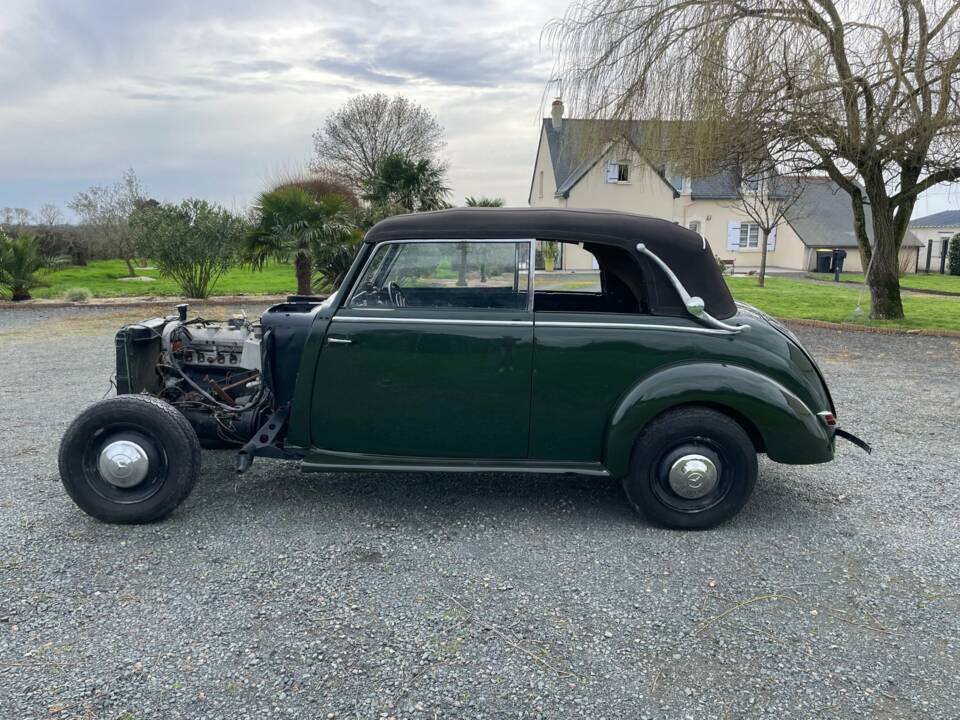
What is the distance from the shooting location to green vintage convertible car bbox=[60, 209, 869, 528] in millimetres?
3719

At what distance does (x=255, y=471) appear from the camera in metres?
4.73

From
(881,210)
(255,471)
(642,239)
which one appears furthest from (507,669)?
(881,210)

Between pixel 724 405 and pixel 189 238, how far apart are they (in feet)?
49.2

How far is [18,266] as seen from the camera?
16188mm

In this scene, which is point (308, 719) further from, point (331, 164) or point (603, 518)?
point (331, 164)

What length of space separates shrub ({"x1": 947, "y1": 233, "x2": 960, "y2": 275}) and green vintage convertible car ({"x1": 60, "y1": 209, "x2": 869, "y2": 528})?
3329 cm

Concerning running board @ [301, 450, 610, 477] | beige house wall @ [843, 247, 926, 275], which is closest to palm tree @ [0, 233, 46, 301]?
running board @ [301, 450, 610, 477]

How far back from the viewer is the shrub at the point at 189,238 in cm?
1589

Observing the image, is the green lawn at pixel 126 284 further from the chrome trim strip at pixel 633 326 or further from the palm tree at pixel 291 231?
the chrome trim strip at pixel 633 326

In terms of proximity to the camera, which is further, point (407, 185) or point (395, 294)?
point (407, 185)

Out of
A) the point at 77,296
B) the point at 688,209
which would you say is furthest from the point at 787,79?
the point at 688,209

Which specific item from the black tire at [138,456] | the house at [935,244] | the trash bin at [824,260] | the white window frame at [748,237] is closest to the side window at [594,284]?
the black tire at [138,456]

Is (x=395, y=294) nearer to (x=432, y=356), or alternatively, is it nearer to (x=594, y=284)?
(x=432, y=356)

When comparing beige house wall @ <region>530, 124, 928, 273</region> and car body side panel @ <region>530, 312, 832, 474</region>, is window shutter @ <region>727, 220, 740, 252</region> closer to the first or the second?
beige house wall @ <region>530, 124, 928, 273</region>
